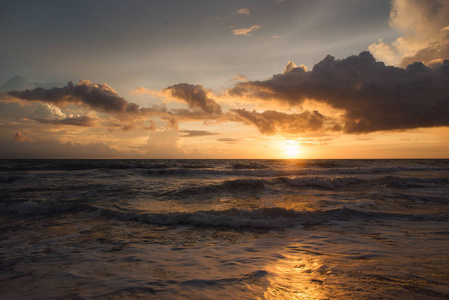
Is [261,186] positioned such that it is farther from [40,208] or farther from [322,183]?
[40,208]

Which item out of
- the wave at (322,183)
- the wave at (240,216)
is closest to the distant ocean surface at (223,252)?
the wave at (240,216)

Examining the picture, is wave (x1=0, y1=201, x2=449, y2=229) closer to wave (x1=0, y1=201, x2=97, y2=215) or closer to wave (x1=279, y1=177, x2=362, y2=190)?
wave (x1=0, y1=201, x2=97, y2=215)

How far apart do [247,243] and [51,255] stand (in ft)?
15.7

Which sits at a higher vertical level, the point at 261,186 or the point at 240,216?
the point at 240,216

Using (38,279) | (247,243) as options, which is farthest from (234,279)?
(38,279)

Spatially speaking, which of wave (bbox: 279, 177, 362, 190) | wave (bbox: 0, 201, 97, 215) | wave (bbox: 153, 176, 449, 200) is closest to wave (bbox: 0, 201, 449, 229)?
wave (bbox: 0, 201, 97, 215)

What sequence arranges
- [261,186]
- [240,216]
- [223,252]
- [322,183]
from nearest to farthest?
[223,252] → [240,216] → [261,186] → [322,183]

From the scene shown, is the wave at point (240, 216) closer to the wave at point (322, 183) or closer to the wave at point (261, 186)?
the wave at point (261, 186)

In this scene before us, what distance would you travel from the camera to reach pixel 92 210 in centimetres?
1053

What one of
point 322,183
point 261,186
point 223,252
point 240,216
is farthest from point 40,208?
point 322,183

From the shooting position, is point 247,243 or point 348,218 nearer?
point 247,243

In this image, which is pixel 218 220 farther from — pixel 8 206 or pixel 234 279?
pixel 8 206

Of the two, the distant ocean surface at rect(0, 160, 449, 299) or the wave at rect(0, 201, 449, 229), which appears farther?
the wave at rect(0, 201, 449, 229)

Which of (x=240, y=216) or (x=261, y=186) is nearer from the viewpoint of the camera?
(x=240, y=216)
